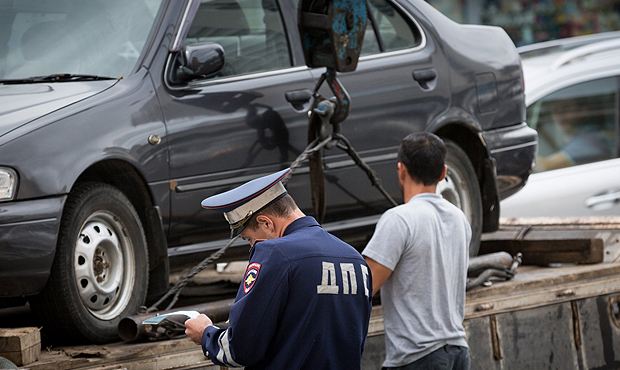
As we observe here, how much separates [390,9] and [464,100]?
65 cm

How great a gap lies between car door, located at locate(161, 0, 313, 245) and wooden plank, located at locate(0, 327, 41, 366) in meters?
1.23

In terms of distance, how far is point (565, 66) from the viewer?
10805 mm

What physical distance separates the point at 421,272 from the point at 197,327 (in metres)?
1.42

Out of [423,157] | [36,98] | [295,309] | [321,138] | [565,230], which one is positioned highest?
[36,98]

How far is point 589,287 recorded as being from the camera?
7.16m

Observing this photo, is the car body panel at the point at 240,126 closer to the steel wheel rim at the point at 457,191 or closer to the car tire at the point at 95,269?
the car tire at the point at 95,269

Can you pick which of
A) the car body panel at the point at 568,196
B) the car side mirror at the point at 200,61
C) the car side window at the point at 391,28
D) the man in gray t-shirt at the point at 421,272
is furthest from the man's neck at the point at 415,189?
the car body panel at the point at 568,196

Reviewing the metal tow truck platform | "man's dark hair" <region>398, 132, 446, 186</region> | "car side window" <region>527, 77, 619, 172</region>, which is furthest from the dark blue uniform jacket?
"car side window" <region>527, 77, 619, 172</region>

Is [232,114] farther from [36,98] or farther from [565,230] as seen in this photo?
[565,230]

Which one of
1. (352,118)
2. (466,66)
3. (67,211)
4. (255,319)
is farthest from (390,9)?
(255,319)

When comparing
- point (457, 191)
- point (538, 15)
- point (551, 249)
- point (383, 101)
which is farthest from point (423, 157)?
point (538, 15)

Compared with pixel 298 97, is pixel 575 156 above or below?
below

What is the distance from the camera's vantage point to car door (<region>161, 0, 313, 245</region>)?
6.26 metres

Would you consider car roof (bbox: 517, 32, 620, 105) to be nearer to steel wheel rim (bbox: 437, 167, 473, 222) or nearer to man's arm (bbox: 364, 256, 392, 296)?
steel wheel rim (bbox: 437, 167, 473, 222)
